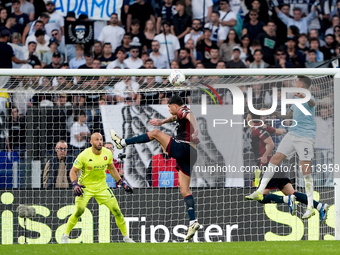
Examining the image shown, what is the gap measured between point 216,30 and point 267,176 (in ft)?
17.2

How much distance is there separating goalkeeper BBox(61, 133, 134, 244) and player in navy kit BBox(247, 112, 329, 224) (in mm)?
2396

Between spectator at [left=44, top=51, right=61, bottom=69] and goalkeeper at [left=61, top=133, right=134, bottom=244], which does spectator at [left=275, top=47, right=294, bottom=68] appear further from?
goalkeeper at [left=61, top=133, right=134, bottom=244]

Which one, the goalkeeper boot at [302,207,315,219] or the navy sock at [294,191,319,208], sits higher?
the navy sock at [294,191,319,208]

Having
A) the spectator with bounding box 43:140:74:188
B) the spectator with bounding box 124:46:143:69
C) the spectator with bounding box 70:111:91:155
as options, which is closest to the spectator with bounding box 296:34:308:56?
the spectator with bounding box 124:46:143:69

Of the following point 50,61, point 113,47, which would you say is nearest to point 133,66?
point 113,47

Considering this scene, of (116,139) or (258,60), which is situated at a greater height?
(258,60)

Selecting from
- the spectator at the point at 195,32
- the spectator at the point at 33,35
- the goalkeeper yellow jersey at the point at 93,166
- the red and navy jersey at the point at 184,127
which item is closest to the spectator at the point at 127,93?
the goalkeeper yellow jersey at the point at 93,166

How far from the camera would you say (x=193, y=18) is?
552 inches

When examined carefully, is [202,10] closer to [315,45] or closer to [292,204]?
[315,45]

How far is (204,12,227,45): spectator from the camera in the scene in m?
13.7

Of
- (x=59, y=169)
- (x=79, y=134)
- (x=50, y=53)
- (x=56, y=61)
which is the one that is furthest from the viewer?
(x=50, y=53)

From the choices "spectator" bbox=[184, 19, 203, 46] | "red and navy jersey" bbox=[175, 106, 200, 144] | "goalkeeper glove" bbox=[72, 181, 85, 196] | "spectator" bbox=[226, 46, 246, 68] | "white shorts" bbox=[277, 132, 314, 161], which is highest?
"spectator" bbox=[184, 19, 203, 46]

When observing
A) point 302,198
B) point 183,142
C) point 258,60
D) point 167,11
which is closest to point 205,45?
point 258,60

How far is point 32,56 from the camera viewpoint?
12.9m
